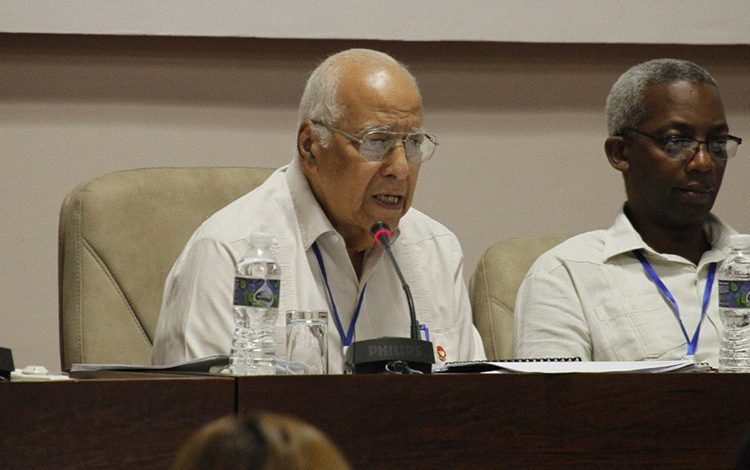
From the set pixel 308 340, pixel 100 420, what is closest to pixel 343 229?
pixel 308 340

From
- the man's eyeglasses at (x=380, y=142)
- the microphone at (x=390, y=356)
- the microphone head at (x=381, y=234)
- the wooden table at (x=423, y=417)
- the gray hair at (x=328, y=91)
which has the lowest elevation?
the wooden table at (x=423, y=417)

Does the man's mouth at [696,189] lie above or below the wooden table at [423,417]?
above

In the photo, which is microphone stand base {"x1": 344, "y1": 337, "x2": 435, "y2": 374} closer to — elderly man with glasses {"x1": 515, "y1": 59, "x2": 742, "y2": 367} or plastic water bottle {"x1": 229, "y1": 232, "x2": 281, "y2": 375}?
plastic water bottle {"x1": 229, "y1": 232, "x2": 281, "y2": 375}

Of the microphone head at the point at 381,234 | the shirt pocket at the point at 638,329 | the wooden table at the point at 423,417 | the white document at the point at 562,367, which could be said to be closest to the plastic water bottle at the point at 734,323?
the white document at the point at 562,367

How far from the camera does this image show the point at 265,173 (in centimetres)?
298

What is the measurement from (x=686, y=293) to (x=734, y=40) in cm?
95

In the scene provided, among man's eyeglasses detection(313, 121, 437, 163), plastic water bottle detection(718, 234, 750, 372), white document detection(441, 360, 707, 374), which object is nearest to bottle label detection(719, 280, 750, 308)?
plastic water bottle detection(718, 234, 750, 372)

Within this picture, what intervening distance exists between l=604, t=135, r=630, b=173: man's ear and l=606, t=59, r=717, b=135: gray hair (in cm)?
2

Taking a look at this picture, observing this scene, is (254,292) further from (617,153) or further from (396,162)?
(617,153)

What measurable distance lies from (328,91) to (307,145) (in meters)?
0.12

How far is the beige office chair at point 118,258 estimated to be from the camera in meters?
2.70

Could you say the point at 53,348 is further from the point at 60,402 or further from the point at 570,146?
the point at 60,402

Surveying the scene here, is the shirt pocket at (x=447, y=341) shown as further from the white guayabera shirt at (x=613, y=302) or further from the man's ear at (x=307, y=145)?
the man's ear at (x=307, y=145)

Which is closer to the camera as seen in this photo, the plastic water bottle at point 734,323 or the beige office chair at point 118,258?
the plastic water bottle at point 734,323
